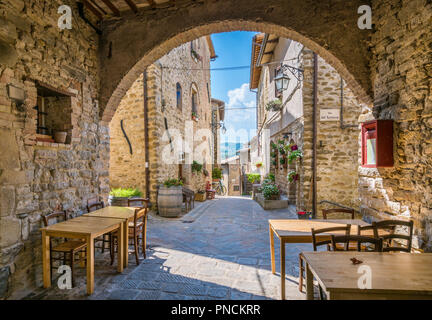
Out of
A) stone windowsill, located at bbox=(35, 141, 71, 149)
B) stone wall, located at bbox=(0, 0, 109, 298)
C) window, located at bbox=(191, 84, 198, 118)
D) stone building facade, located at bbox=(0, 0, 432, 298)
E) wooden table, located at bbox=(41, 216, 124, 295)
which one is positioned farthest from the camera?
window, located at bbox=(191, 84, 198, 118)

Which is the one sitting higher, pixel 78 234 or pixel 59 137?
pixel 59 137

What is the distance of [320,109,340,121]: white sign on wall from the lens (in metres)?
6.08

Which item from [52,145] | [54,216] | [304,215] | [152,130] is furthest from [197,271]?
[152,130]

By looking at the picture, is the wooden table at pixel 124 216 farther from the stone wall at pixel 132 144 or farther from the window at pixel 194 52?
the window at pixel 194 52

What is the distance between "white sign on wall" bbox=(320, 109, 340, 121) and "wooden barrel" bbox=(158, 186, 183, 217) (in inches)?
168

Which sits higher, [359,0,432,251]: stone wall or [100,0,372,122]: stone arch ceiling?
[100,0,372,122]: stone arch ceiling

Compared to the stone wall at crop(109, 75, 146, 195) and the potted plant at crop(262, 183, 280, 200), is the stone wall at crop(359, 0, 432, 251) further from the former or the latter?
the stone wall at crop(109, 75, 146, 195)

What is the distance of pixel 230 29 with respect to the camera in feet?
12.4

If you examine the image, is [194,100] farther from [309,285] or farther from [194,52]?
[309,285]

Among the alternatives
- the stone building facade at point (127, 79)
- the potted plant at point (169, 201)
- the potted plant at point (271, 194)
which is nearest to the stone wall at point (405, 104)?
the stone building facade at point (127, 79)

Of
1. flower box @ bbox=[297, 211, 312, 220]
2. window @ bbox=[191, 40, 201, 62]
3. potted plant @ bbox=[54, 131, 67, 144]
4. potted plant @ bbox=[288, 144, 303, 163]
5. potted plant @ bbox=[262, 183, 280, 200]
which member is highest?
window @ bbox=[191, 40, 201, 62]

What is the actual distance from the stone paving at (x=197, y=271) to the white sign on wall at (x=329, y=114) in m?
3.25

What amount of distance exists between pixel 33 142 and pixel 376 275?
3.59 m

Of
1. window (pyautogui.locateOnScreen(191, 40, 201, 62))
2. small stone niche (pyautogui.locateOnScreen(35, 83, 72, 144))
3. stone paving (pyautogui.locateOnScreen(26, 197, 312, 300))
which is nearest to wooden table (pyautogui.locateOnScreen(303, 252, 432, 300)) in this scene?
stone paving (pyautogui.locateOnScreen(26, 197, 312, 300))
